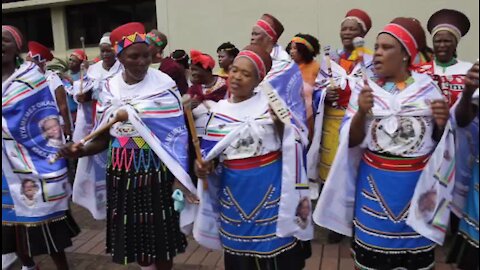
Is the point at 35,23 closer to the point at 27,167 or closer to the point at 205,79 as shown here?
the point at 205,79

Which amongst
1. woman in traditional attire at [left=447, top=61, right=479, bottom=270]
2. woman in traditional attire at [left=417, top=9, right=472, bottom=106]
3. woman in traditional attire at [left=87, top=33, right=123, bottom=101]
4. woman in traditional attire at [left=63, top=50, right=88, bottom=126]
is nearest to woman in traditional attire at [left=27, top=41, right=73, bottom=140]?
woman in traditional attire at [left=87, top=33, right=123, bottom=101]

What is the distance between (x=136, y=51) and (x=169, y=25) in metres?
6.63

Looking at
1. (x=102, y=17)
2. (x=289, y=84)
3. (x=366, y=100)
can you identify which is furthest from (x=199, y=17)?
(x=366, y=100)

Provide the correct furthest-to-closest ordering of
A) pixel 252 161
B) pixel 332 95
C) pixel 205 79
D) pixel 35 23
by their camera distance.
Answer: pixel 35 23
pixel 332 95
pixel 205 79
pixel 252 161

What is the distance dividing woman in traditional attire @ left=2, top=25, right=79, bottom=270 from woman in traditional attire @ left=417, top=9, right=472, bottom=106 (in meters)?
2.92

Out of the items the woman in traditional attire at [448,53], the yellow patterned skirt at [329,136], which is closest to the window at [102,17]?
the yellow patterned skirt at [329,136]

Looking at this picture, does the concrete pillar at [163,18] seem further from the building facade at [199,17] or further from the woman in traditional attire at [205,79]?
the woman in traditional attire at [205,79]

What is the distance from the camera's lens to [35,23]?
1317 centimetres

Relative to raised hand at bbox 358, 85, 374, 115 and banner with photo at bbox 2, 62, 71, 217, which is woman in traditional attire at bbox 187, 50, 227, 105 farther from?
raised hand at bbox 358, 85, 374, 115

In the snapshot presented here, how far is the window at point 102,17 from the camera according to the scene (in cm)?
1124

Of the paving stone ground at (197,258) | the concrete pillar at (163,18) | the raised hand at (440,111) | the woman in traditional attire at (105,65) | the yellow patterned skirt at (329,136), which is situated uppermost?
the concrete pillar at (163,18)

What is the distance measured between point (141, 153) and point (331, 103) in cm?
208

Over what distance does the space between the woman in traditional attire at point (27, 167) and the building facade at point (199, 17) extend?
4.04m

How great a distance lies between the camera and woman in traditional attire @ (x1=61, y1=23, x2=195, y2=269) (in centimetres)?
306
